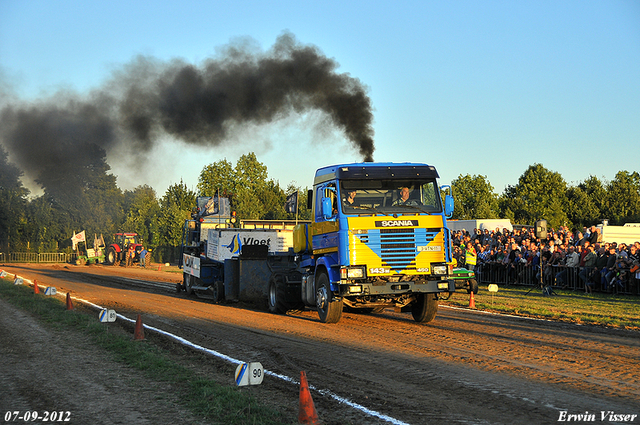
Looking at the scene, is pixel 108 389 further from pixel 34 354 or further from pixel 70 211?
pixel 70 211

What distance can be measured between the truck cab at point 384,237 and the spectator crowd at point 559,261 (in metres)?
7.99

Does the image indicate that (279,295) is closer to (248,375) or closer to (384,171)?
(384,171)

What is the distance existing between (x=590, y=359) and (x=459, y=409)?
3638 millimetres

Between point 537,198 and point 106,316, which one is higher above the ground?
point 537,198

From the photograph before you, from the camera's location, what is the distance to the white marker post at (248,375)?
260 inches

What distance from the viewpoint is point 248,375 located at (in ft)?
21.6

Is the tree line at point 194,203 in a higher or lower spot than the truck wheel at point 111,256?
higher

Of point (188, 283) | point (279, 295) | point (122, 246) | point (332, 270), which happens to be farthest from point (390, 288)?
point (122, 246)

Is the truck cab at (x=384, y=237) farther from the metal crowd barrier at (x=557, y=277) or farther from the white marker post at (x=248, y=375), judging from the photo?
the metal crowd barrier at (x=557, y=277)

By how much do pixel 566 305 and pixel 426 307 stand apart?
5888mm

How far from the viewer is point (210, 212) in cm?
2478

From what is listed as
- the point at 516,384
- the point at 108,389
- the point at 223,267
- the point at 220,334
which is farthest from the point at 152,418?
the point at 223,267

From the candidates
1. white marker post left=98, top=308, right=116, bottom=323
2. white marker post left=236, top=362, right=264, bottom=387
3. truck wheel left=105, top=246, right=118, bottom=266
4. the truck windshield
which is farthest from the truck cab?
truck wheel left=105, top=246, right=118, bottom=266

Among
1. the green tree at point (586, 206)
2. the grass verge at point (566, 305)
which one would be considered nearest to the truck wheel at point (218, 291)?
the grass verge at point (566, 305)
